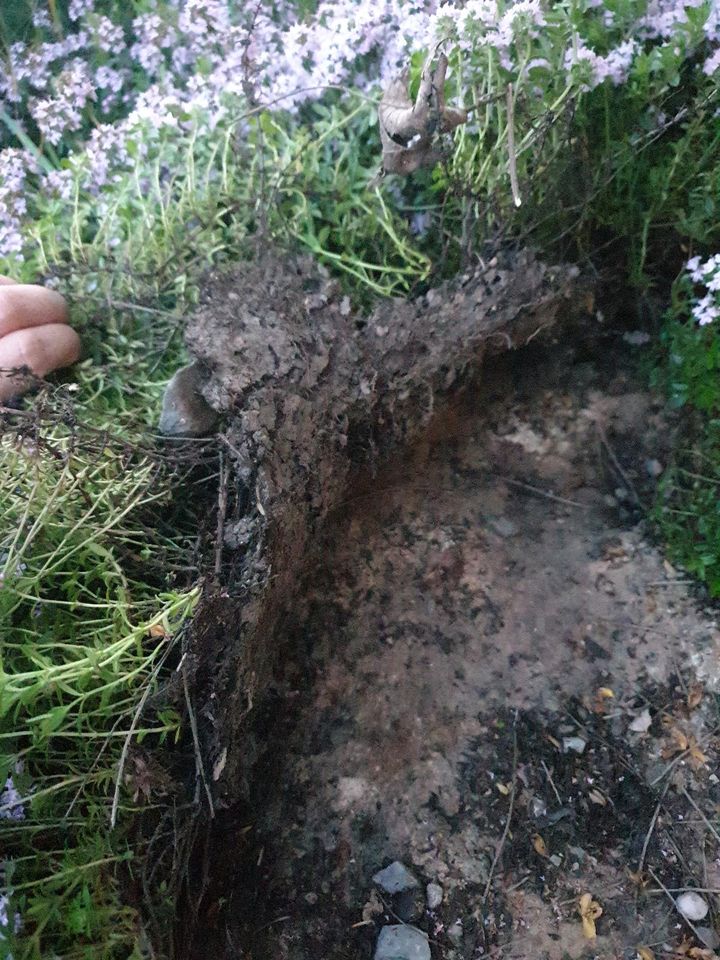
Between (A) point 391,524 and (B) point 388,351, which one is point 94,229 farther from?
(A) point 391,524

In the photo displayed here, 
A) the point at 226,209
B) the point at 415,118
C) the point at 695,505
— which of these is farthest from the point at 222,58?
the point at 695,505

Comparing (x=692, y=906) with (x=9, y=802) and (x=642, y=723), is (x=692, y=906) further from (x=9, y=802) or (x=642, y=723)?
(x=9, y=802)

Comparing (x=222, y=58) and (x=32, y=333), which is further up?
(x=222, y=58)

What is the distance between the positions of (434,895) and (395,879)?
3.0 inches

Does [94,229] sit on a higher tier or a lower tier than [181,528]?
higher

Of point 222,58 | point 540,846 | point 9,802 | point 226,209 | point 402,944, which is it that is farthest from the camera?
point 222,58

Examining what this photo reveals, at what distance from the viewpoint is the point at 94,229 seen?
1.79 m

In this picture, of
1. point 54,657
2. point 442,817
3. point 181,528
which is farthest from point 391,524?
point 54,657

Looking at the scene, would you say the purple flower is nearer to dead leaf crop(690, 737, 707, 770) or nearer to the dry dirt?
the dry dirt

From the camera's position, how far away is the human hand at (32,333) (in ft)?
4.71

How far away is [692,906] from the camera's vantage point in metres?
1.31

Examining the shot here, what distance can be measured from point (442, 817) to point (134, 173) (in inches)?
62.3

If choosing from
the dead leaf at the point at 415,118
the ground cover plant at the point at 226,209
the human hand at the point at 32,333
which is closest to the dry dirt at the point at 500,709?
the ground cover plant at the point at 226,209

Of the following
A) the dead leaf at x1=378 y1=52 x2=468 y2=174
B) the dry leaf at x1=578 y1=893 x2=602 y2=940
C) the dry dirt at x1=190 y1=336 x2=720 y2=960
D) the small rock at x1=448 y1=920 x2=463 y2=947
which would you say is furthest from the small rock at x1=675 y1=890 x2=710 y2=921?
the dead leaf at x1=378 y1=52 x2=468 y2=174
